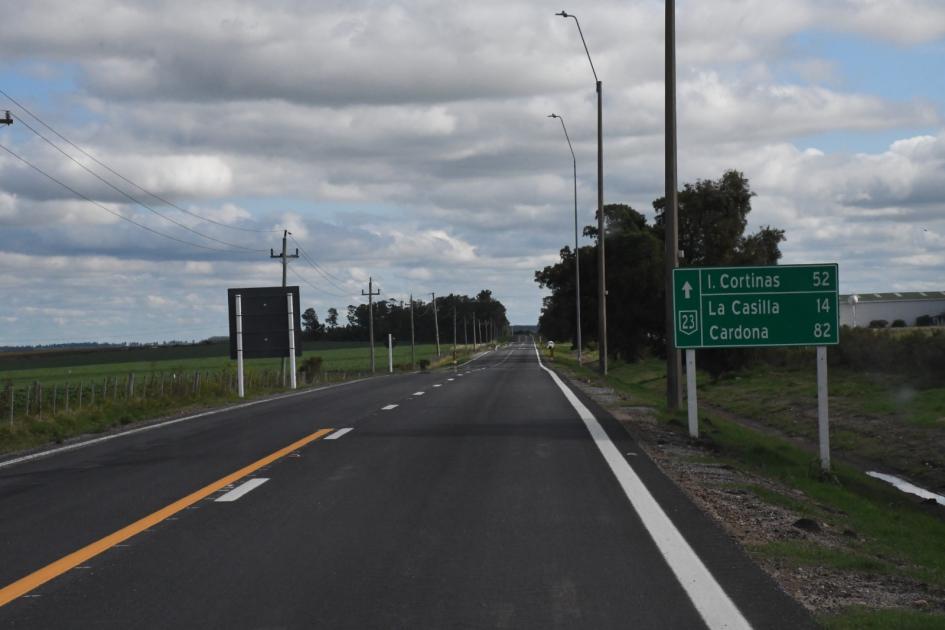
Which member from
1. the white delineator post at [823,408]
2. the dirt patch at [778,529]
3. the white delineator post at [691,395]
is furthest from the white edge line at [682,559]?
the white delineator post at [691,395]

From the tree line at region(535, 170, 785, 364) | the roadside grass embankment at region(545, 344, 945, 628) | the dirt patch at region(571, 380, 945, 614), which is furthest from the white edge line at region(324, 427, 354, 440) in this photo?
the tree line at region(535, 170, 785, 364)

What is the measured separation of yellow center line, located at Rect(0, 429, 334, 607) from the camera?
7.54 m

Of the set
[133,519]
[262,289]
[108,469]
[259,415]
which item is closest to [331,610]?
[133,519]

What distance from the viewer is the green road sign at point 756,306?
16578 millimetres

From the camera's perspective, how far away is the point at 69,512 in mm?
10750

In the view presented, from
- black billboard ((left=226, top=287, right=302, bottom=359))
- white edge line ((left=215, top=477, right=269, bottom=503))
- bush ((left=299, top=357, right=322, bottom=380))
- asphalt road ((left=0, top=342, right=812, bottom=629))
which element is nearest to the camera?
asphalt road ((left=0, top=342, right=812, bottom=629))

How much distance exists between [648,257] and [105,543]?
71.9m

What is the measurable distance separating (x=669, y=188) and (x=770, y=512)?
14257 millimetres

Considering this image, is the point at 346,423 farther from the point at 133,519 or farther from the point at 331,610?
the point at 331,610

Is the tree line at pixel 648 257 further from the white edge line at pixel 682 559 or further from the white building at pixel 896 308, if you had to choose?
the white edge line at pixel 682 559

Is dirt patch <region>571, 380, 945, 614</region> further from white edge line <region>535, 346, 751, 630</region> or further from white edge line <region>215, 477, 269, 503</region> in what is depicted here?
white edge line <region>215, 477, 269, 503</region>

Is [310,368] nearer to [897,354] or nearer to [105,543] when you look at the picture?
[897,354]

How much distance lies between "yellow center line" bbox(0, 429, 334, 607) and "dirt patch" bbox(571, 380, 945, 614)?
462cm

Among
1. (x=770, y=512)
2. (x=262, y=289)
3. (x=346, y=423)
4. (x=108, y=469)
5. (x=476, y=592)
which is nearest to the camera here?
(x=476, y=592)
